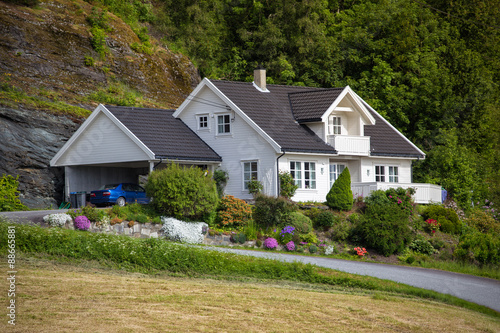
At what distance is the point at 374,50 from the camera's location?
5284 cm

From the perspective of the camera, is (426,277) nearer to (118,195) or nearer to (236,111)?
(236,111)

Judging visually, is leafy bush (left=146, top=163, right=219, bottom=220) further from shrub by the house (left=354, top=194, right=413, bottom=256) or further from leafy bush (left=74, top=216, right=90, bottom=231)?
shrub by the house (left=354, top=194, right=413, bottom=256)

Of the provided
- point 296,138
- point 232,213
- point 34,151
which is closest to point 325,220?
point 232,213

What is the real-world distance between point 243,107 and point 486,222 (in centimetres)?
1387

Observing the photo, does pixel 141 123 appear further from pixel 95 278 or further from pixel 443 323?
pixel 443 323

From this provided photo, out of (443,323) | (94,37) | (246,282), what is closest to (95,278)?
(246,282)

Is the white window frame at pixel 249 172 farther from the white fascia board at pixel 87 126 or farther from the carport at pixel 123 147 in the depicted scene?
the white fascia board at pixel 87 126

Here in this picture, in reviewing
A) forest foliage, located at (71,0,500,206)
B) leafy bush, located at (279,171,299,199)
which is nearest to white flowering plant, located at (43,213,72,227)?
leafy bush, located at (279,171,299,199)

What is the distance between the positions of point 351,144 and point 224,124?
710 cm

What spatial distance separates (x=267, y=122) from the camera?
34438mm

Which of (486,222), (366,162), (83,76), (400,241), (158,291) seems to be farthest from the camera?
(83,76)

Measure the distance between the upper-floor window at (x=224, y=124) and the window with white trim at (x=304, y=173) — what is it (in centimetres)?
411

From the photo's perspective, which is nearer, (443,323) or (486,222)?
(443,323)

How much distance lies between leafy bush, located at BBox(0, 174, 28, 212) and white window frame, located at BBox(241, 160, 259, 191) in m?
10.8
